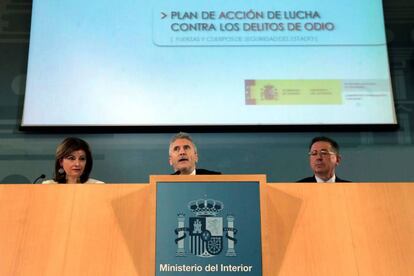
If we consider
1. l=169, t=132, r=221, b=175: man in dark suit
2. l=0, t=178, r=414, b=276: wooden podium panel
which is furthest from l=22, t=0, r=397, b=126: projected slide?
l=0, t=178, r=414, b=276: wooden podium panel

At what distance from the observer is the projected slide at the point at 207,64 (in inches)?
122

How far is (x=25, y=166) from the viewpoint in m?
3.17

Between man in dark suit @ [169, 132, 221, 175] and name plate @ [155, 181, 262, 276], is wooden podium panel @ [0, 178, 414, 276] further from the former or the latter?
man in dark suit @ [169, 132, 221, 175]

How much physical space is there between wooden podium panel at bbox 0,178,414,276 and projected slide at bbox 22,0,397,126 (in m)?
1.63

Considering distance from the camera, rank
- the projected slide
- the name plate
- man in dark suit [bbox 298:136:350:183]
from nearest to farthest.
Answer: the name plate
man in dark suit [bbox 298:136:350:183]
the projected slide

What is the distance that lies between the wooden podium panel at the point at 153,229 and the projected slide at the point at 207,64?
5.36ft

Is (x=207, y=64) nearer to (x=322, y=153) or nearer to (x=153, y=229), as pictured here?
(x=322, y=153)

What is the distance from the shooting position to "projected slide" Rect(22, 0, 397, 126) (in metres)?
3.09

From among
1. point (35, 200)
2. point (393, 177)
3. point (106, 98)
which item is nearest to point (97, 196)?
point (35, 200)

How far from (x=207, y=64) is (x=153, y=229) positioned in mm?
1964

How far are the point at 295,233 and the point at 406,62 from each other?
2.40 m

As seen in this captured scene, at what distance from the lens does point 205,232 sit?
53.1 inches

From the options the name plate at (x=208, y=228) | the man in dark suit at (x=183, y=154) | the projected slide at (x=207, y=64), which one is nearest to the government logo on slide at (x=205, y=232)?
the name plate at (x=208, y=228)

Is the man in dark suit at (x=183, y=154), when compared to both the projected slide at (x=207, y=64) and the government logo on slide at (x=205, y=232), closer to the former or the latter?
the projected slide at (x=207, y=64)
